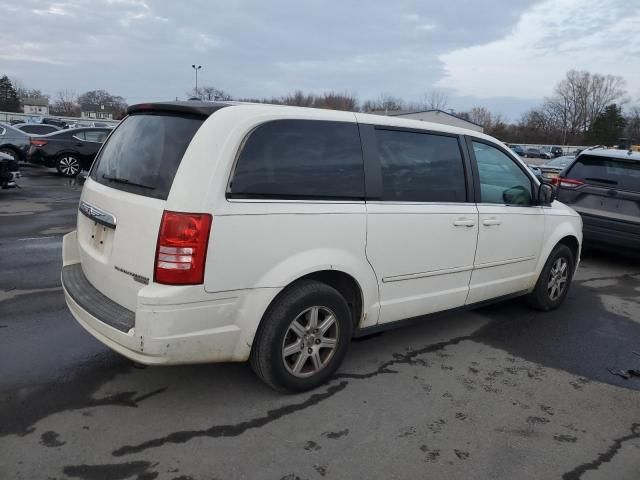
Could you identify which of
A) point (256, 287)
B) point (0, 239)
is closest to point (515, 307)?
point (256, 287)

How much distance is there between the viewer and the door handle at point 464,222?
4.06 m

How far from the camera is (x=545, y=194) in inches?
198

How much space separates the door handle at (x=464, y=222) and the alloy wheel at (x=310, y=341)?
132 centimetres

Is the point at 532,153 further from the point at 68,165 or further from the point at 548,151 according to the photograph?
the point at 68,165

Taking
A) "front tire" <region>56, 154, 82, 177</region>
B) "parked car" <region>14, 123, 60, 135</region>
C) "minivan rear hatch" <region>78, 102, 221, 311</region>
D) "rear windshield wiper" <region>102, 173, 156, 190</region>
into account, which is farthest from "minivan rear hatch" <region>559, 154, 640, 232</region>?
"parked car" <region>14, 123, 60, 135</region>

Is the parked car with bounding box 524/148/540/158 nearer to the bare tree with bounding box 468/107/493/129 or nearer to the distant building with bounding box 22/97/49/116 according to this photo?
the bare tree with bounding box 468/107/493/129

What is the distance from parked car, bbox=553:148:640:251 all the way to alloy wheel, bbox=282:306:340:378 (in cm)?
571

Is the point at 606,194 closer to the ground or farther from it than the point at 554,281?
farther from it

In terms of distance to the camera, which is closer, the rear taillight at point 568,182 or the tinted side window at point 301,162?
the tinted side window at point 301,162

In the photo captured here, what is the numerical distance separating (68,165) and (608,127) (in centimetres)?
8073

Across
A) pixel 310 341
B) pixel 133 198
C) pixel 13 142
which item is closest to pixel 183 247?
pixel 133 198

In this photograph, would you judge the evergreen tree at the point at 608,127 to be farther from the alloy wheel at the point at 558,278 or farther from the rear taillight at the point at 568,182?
the alloy wheel at the point at 558,278

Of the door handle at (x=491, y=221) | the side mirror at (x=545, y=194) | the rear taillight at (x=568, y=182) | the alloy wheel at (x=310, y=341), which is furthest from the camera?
the rear taillight at (x=568, y=182)

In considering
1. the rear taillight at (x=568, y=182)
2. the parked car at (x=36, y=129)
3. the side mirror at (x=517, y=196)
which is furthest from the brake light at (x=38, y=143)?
the side mirror at (x=517, y=196)
